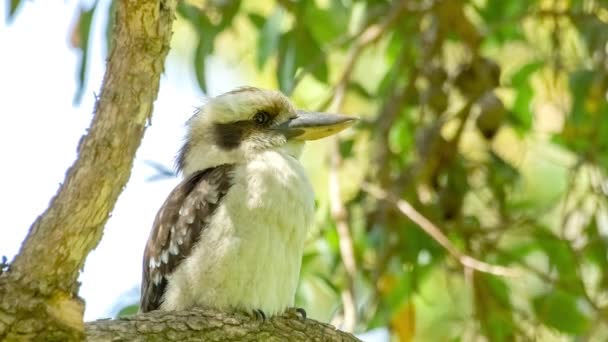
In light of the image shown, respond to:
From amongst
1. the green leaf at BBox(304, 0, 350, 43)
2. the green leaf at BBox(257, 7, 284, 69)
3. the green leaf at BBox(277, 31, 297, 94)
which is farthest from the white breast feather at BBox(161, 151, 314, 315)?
the green leaf at BBox(304, 0, 350, 43)

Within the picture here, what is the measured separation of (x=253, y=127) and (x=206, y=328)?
1.06m

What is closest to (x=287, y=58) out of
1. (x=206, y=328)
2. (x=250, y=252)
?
(x=250, y=252)

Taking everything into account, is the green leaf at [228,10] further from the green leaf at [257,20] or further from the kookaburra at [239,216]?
the kookaburra at [239,216]

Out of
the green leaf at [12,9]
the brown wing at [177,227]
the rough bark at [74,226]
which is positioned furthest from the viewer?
the green leaf at [12,9]

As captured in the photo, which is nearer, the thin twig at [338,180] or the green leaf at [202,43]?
the thin twig at [338,180]

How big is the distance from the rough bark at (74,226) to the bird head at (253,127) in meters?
1.36

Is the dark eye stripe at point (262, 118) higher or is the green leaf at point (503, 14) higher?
the green leaf at point (503, 14)

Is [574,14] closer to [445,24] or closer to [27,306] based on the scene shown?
[445,24]

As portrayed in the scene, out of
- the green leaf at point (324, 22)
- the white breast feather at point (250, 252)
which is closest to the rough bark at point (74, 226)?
the white breast feather at point (250, 252)

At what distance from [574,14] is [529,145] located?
116cm

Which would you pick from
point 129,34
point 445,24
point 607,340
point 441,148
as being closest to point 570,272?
point 607,340

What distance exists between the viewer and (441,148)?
513 centimetres

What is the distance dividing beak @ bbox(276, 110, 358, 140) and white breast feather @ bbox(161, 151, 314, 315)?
330 millimetres

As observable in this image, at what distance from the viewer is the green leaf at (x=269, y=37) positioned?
4.71 metres
